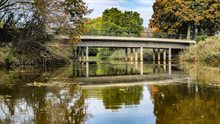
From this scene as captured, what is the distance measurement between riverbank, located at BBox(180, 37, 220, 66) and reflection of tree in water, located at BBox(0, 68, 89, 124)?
3633 cm

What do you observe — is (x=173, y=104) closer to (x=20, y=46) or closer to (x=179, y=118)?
(x=179, y=118)

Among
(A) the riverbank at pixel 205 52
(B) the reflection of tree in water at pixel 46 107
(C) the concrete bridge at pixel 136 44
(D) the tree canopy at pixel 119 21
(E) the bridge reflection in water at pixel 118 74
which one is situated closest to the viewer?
(B) the reflection of tree in water at pixel 46 107

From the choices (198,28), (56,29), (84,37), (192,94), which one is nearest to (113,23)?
(198,28)

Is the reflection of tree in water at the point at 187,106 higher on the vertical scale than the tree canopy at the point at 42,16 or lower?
lower

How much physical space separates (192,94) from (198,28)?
2266 inches

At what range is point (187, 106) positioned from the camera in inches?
→ 512

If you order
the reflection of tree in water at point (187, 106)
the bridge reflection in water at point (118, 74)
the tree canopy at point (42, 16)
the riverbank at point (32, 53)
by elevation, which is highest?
the tree canopy at point (42, 16)

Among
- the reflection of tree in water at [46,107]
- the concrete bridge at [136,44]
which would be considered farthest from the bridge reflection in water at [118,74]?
the concrete bridge at [136,44]

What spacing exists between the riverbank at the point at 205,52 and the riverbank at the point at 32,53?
1948 centimetres

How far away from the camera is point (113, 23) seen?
298ft

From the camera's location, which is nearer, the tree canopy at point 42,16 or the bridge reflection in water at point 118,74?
the bridge reflection in water at point 118,74

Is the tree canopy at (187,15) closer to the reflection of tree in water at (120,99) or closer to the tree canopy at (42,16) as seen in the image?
the tree canopy at (42,16)

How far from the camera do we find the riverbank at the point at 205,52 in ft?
166

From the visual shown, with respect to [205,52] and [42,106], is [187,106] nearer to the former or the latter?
[42,106]
